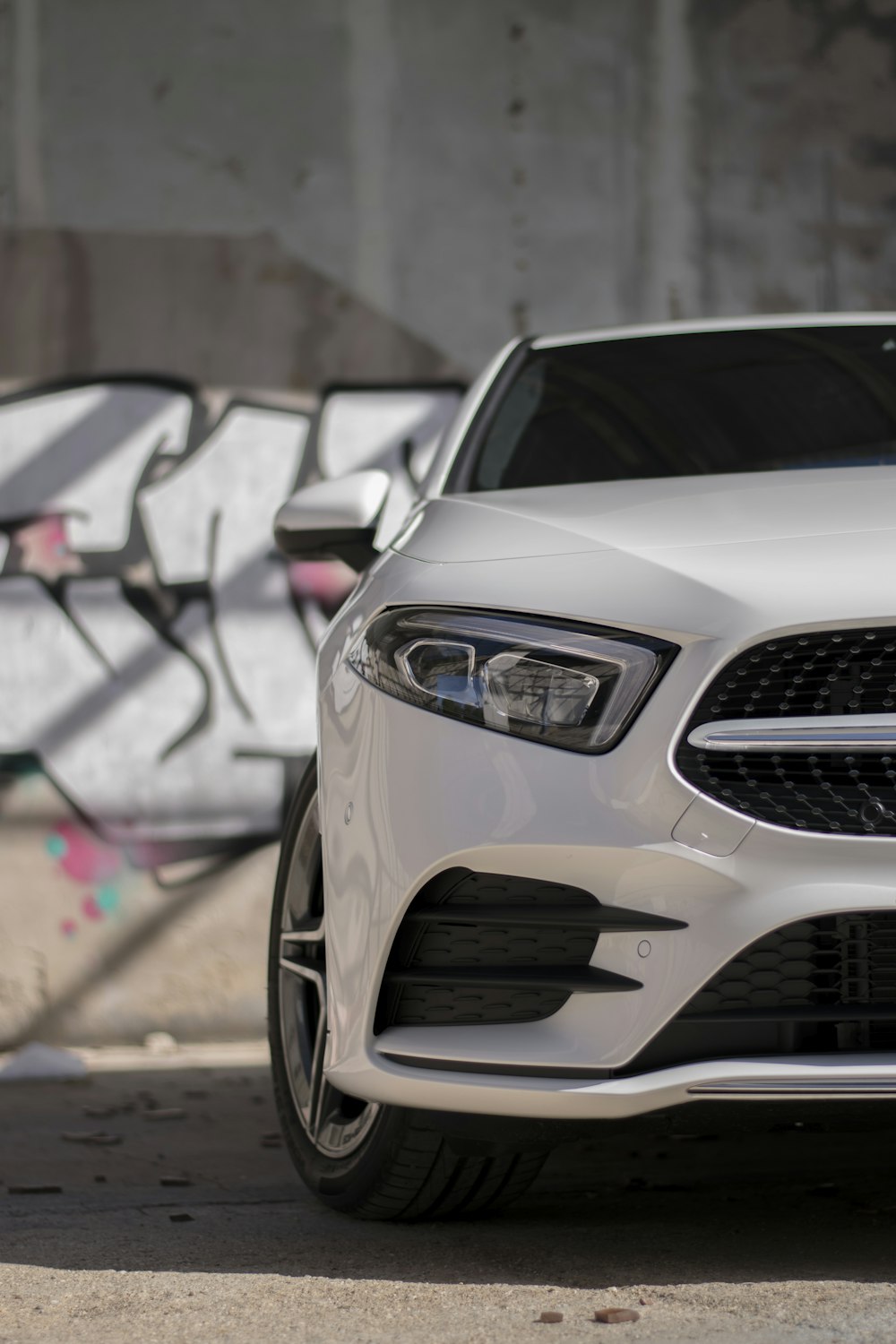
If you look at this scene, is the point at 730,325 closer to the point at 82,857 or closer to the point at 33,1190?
the point at 33,1190

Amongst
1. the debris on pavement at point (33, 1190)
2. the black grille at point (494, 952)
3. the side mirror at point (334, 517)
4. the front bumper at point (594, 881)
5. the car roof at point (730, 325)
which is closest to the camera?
the front bumper at point (594, 881)

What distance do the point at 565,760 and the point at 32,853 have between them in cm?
377

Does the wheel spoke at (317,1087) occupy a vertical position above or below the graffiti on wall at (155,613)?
above

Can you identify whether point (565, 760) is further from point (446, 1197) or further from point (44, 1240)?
point (44, 1240)

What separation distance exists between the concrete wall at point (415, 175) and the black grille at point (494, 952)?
12.8 feet

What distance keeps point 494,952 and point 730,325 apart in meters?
2.10

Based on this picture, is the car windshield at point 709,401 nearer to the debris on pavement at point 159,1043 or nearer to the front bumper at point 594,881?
the front bumper at point 594,881

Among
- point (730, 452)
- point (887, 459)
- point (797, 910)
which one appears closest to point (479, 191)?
point (730, 452)

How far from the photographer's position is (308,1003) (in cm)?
289

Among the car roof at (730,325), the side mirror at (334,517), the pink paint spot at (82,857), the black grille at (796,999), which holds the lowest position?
the pink paint spot at (82,857)

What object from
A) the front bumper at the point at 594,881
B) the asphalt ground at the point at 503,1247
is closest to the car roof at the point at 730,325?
the front bumper at the point at 594,881

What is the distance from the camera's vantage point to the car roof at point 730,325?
3747mm

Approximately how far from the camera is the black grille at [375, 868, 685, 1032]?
212 centimetres

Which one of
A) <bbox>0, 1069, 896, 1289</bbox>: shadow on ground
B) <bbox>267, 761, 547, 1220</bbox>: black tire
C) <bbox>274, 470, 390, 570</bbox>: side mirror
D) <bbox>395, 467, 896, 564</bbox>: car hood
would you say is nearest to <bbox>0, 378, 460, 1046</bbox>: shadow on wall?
<bbox>0, 1069, 896, 1289</bbox>: shadow on ground
